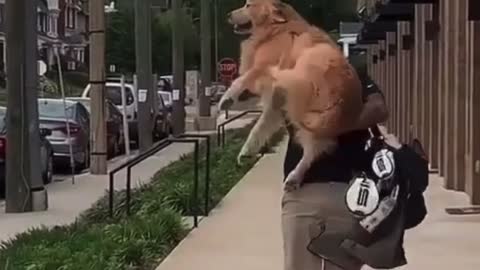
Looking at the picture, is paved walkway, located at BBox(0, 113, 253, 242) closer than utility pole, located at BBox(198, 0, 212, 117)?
Yes

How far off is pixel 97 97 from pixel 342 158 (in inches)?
683

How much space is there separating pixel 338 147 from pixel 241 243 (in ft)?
22.4

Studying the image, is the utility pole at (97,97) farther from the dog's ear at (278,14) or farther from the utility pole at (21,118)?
the dog's ear at (278,14)

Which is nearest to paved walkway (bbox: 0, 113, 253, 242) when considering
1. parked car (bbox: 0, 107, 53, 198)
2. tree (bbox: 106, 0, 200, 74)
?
parked car (bbox: 0, 107, 53, 198)

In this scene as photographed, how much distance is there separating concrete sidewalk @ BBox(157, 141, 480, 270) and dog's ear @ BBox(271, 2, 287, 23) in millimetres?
5362

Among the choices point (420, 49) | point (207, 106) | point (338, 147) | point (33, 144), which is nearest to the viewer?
point (338, 147)

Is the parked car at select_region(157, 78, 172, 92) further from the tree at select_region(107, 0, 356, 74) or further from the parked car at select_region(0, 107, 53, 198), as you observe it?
the parked car at select_region(0, 107, 53, 198)

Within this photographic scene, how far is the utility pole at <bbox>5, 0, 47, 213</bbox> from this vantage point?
613 inches

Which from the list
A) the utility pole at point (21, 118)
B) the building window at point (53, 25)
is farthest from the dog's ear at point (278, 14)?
the building window at point (53, 25)

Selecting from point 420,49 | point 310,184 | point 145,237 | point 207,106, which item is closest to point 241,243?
point 145,237

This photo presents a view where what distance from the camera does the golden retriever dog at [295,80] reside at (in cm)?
463

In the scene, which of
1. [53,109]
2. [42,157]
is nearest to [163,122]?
[53,109]

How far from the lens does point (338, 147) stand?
16.1 ft

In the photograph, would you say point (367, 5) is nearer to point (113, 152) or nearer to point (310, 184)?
A: point (113, 152)
